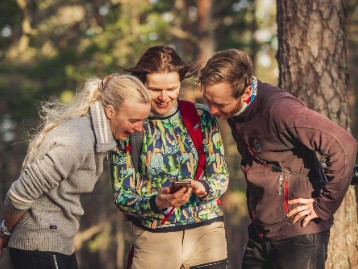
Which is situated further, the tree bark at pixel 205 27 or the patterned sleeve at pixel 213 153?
the tree bark at pixel 205 27

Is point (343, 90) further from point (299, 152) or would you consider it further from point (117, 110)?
point (117, 110)

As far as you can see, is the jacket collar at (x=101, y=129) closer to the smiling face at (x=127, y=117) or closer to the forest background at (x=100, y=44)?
the smiling face at (x=127, y=117)

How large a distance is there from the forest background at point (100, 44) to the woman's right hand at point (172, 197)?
9.49 metres

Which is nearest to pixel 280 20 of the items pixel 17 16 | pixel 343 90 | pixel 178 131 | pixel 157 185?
pixel 343 90

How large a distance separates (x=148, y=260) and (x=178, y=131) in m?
0.88

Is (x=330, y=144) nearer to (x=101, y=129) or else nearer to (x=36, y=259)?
(x=101, y=129)

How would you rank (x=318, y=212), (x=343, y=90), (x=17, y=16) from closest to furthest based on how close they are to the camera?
1. (x=318, y=212)
2. (x=343, y=90)
3. (x=17, y=16)

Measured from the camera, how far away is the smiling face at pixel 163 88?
12.6 feet

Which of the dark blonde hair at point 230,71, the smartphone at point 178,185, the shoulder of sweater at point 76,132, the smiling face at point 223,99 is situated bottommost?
the smartphone at point 178,185

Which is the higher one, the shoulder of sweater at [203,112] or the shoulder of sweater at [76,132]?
the shoulder of sweater at [76,132]

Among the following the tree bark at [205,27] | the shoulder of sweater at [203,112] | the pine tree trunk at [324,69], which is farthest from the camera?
the tree bark at [205,27]

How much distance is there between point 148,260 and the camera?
394cm

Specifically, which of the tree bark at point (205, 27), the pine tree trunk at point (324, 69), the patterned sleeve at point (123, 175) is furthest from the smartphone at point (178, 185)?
the tree bark at point (205, 27)

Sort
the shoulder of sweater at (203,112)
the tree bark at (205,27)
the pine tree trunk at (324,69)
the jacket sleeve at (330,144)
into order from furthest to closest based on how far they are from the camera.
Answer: the tree bark at (205,27)
the pine tree trunk at (324,69)
the shoulder of sweater at (203,112)
the jacket sleeve at (330,144)
